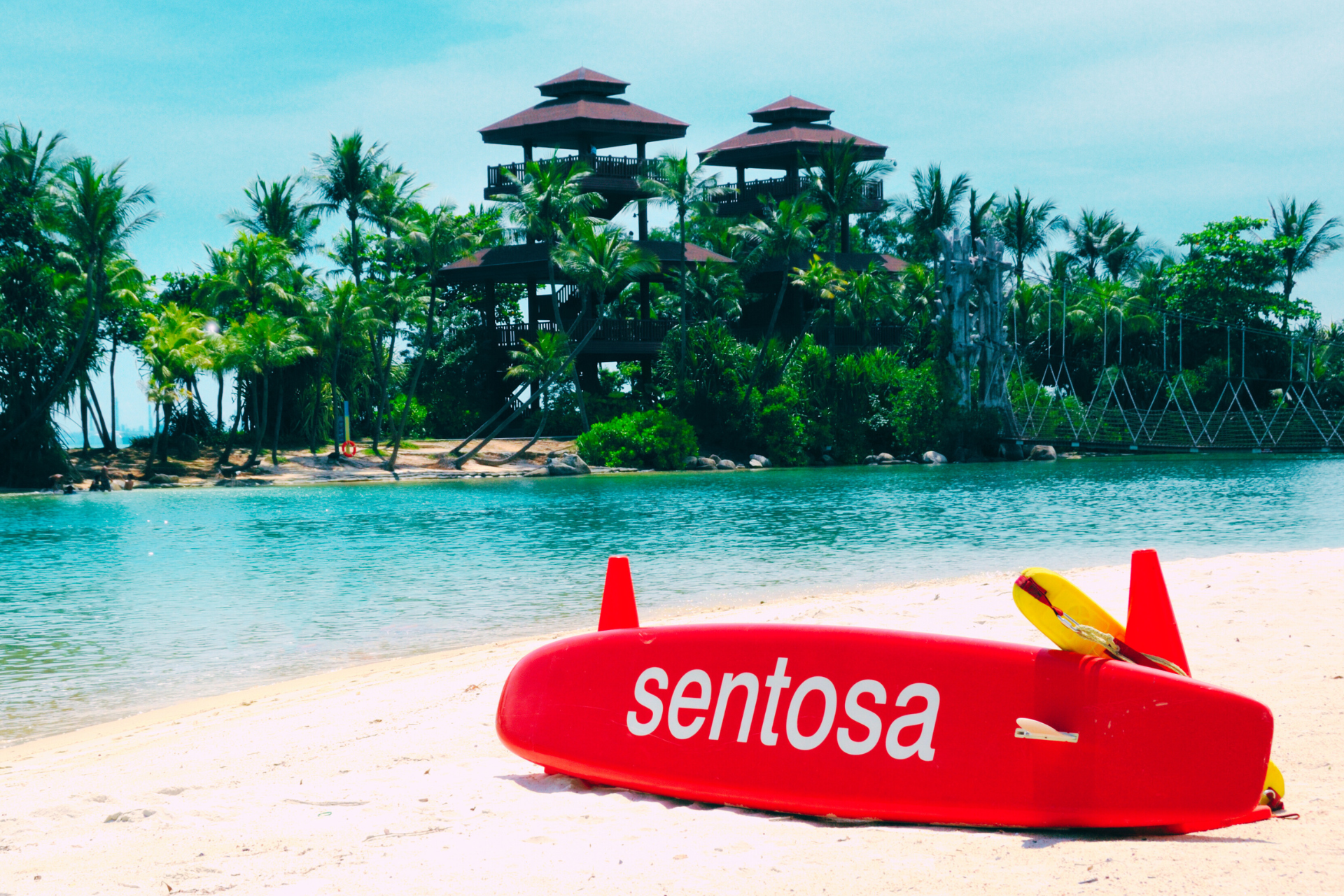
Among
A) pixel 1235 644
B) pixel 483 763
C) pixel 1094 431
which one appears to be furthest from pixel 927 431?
pixel 483 763

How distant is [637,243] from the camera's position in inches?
1732

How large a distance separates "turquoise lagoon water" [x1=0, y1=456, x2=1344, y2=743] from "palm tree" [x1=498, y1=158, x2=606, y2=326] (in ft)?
39.2

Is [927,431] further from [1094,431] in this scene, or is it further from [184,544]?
[184,544]

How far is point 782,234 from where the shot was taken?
45.4 metres

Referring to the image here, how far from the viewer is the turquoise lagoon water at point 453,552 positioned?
33.1 feet

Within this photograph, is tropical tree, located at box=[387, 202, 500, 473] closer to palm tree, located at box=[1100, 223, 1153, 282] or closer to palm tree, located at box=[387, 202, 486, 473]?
palm tree, located at box=[387, 202, 486, 473]

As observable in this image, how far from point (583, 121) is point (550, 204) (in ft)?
16.7

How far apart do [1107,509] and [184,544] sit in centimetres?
1863

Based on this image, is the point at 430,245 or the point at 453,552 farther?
the point at 430,245

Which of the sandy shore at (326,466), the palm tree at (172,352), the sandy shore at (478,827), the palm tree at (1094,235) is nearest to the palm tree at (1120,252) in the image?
the palm tree at (1094,235)

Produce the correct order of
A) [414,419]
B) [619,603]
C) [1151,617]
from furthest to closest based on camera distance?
[414,419]
[619,603]
[1151,617]

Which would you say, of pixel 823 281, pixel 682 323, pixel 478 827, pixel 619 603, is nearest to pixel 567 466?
pixel 682 323

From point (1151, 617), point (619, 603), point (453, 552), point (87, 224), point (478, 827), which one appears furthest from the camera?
point (87, 224)

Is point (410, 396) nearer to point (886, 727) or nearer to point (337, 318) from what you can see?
point (337, 318)
